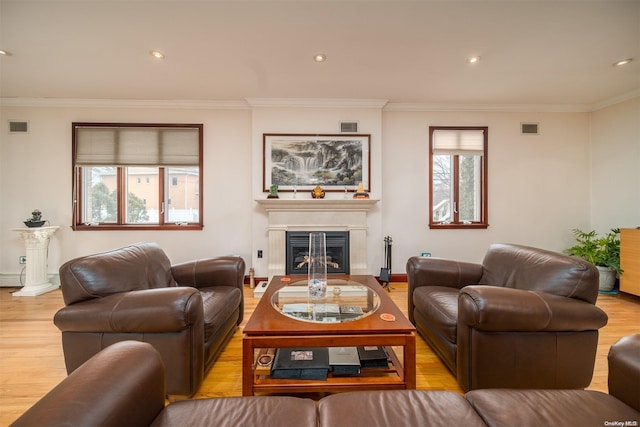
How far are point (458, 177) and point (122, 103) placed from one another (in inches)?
199

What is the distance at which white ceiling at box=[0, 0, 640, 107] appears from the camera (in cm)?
202

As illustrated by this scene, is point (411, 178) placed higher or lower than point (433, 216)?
higher

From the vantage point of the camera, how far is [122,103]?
3.74 meters

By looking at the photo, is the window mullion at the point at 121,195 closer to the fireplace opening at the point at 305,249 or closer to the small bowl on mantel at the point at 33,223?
the small bowl on mantel at the point at 33,223

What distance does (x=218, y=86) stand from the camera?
330cm

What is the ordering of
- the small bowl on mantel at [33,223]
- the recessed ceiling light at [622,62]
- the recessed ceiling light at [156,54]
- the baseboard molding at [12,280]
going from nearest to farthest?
the recessed ceiling light at [156,54] < the recessed ceiling light at [622,62] < the small bowl on mantel at [33,223] < the baseboard molding at [12,280]

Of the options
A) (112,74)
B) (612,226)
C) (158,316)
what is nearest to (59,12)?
(112,74)

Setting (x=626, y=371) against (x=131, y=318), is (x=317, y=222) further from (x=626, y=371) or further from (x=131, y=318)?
(x=626, y=371)

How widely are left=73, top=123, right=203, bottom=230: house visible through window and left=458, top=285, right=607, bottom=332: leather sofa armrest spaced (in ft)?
11.8

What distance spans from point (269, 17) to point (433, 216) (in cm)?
330

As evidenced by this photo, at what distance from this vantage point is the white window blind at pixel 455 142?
394cm

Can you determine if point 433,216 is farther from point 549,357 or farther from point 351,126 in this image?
point 549,357

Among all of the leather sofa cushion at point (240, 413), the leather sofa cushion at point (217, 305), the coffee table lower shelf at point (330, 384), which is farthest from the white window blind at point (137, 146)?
the leather sofa cushion at point (240, 413)

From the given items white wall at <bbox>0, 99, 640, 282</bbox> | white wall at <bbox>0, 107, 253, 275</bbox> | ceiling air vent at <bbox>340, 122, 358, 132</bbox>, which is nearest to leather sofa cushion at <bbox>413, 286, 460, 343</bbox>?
white wall at <bbox>0, 99, 640, 282</bbox>
